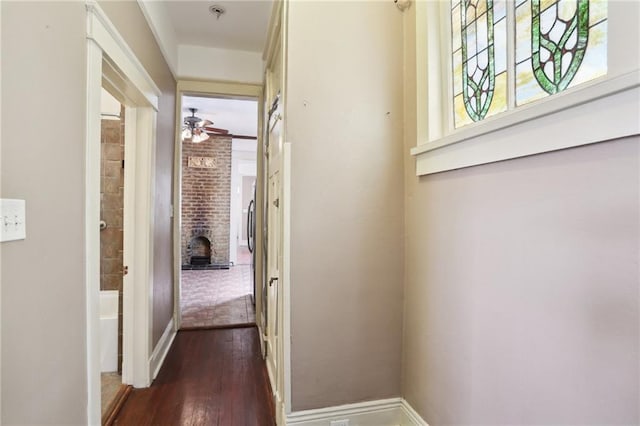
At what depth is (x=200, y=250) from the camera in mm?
7043

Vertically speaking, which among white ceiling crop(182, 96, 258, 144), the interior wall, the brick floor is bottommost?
the brick floor

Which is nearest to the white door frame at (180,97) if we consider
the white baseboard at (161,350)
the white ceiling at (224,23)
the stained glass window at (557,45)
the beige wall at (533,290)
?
the white baseboard at (161,350)

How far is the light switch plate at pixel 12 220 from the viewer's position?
0.87 m

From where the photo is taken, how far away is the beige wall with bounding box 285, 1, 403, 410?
1.73 m

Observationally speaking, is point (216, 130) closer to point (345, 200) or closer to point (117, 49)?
point (117, 49)

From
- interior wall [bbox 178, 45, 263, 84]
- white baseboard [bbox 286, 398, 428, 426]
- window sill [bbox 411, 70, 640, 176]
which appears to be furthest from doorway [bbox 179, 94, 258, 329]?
window sill [bbox 411, 70, 640, 176]

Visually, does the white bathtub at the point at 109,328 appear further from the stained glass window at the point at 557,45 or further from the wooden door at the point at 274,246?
the stained glass window at the point at 557,45

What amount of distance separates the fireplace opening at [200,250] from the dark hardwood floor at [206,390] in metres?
4.06

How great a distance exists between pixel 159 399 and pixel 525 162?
255cm

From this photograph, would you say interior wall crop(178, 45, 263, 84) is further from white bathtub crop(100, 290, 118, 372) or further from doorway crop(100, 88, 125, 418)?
white bathtub crop(100, 290, 118, 372)

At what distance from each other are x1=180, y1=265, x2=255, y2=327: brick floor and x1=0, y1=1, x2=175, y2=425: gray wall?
241 centimetres

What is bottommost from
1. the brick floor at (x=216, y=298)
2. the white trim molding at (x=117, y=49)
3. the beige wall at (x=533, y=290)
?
the brick floor at (x=216, y=298)

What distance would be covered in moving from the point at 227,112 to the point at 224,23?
112 inches

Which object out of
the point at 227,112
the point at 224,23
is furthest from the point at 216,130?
the point at 224,23
